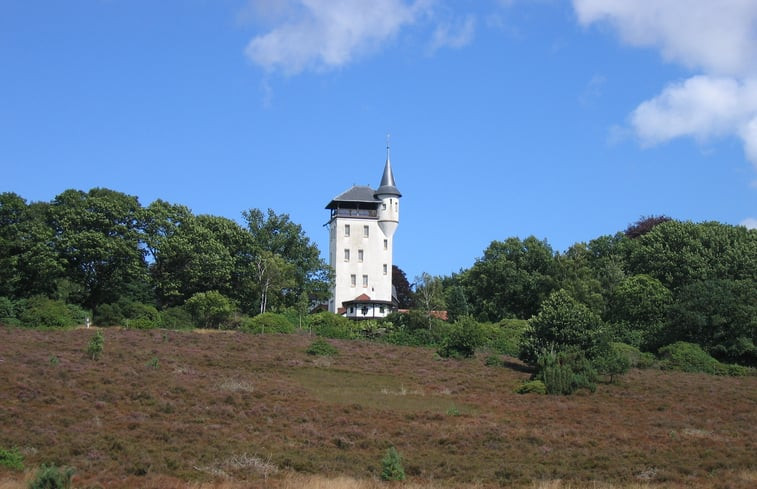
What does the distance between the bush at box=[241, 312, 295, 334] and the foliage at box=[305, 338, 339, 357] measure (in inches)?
316

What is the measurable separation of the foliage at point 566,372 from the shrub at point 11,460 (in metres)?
26.3

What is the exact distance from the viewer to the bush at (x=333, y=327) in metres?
62.1

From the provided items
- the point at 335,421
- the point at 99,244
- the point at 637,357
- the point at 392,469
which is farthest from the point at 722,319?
the point at 99,244

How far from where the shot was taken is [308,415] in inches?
1344

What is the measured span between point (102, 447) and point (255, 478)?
18.9 ft

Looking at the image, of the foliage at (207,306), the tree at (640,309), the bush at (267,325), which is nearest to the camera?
the bush at (267,325)

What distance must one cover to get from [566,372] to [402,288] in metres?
56.7

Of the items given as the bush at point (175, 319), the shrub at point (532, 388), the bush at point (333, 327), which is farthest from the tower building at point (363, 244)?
the shrub at point (532, 388)

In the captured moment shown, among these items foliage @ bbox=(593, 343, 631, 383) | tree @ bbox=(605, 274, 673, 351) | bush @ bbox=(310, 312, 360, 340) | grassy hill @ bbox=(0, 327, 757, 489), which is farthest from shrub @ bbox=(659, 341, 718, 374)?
bush @ bbox=(310, 312, 360, 340)

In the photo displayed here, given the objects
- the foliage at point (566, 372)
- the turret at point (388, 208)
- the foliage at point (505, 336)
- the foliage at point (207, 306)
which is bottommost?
the foliage at point (566, 372)

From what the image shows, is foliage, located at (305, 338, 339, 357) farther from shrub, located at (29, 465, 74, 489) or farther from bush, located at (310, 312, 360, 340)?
shrub, located at (29, 465, 74, 489)

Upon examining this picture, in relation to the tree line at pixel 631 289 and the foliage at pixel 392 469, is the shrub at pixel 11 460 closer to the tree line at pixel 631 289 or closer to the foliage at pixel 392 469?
the foliage at pixel 392 469

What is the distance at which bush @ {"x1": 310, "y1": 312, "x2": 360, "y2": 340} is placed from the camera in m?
62.1

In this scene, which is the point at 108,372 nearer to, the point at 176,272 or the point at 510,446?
the point at 510,446
